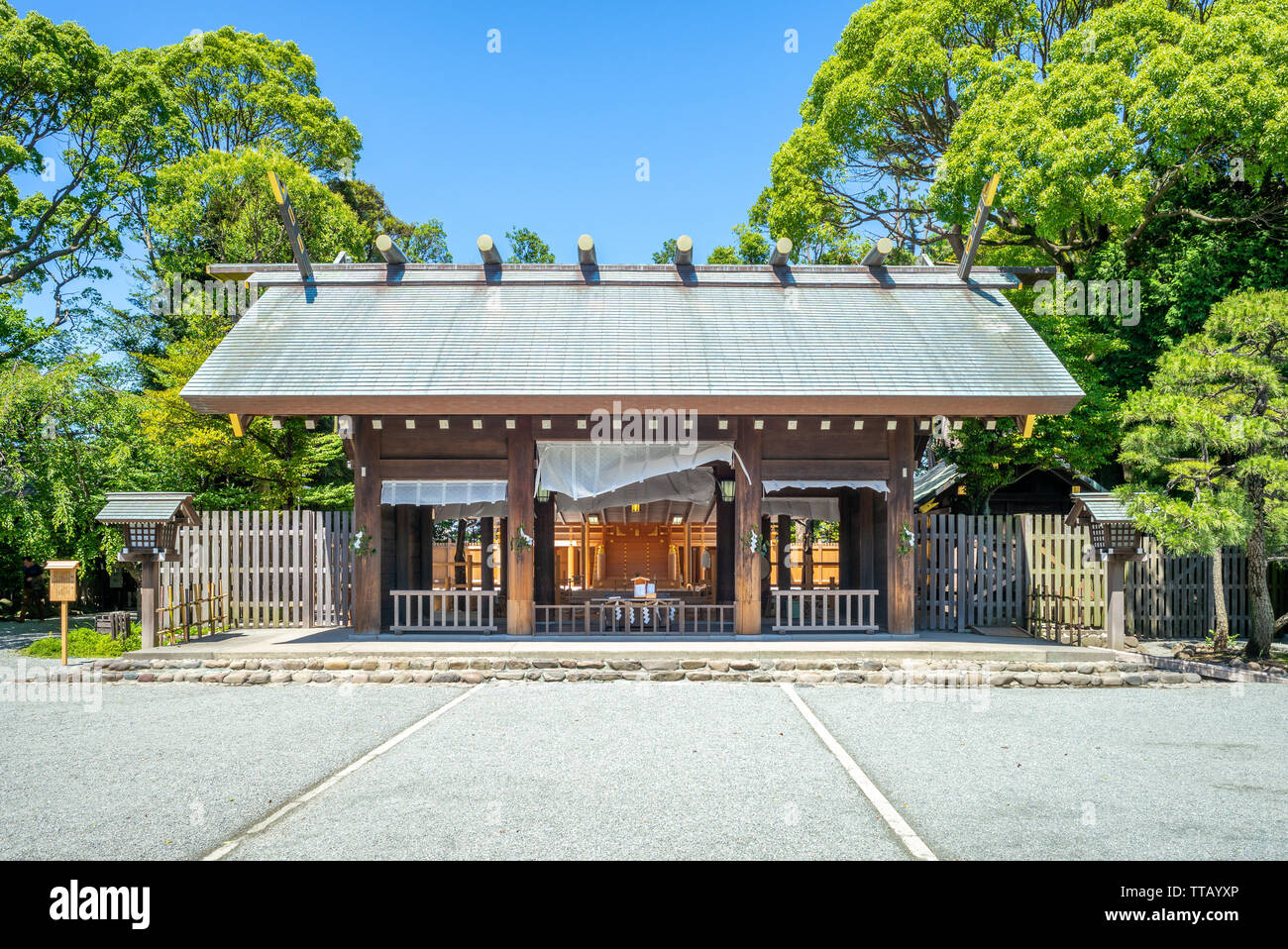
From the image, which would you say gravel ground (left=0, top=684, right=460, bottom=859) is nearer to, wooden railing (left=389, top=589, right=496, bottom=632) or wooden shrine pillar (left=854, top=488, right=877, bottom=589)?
wooden railing (left=389, top=589, right=496, bottom=632)

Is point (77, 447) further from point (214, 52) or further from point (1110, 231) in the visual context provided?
point (1110, 231)

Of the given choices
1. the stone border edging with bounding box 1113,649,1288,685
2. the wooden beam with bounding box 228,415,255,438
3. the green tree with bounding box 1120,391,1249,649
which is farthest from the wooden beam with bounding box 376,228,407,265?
the stone border edging with bounding box 1113,649,1288,685

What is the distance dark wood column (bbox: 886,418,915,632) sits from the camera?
35.9 feet

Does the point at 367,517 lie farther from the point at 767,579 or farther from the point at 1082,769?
the point at 1082,769

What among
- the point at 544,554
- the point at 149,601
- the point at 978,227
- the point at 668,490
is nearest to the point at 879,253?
the point at 978,227

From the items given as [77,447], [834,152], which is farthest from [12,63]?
[834,152]

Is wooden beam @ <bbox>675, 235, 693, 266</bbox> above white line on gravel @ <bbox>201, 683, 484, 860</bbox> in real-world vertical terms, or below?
above

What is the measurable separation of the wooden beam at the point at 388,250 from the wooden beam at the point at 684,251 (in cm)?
Answer: 460

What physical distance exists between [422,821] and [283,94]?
2675 centimetres

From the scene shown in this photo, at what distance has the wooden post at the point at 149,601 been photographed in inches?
388

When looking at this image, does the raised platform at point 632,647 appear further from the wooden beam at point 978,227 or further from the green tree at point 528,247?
the green tree at point 528,247

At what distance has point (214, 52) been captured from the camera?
2358 cm

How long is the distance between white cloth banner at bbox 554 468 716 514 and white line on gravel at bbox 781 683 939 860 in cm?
565

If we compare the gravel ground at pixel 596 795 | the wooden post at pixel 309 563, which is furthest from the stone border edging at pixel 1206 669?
the wooden post at pixel 309 563
